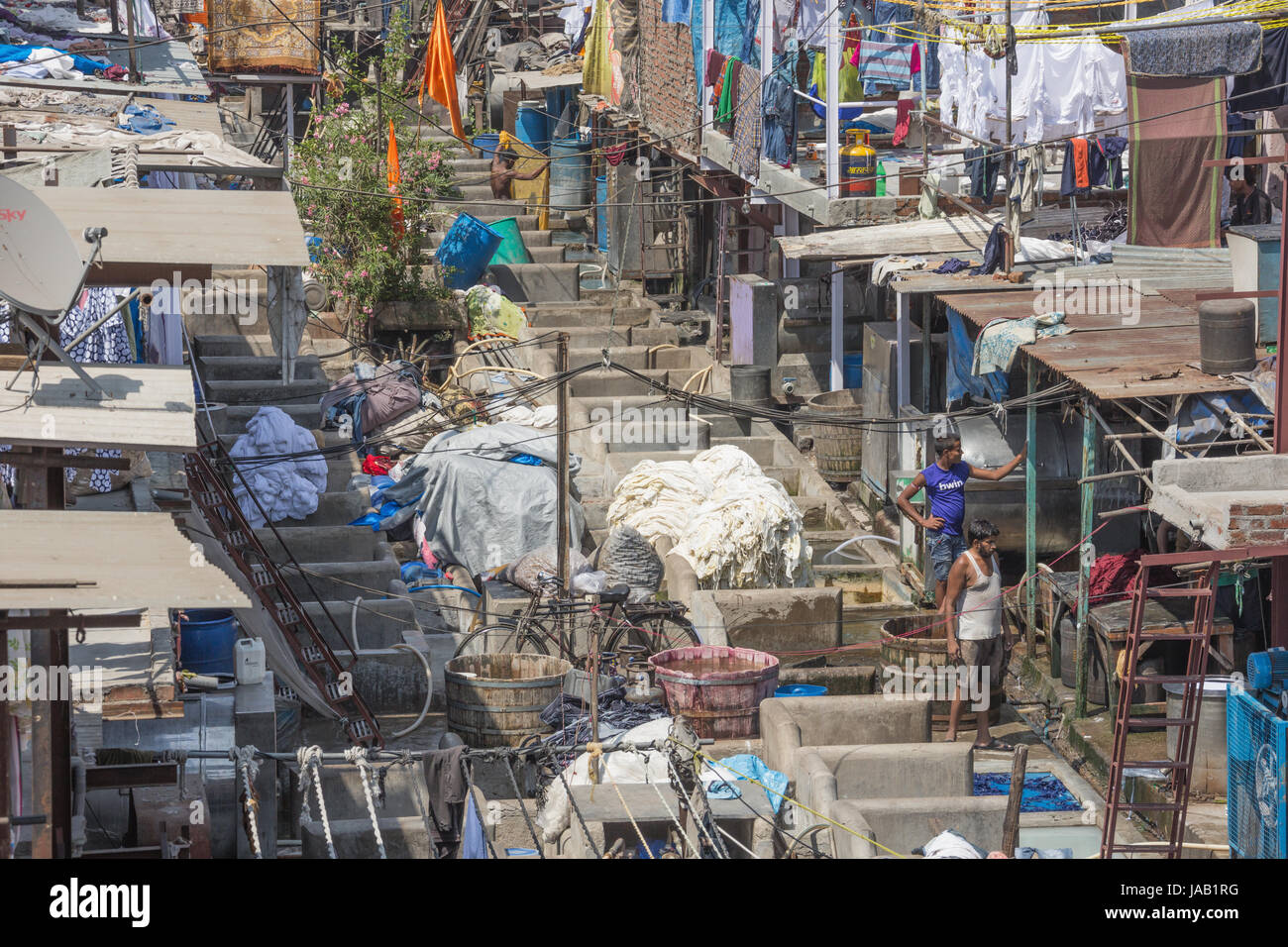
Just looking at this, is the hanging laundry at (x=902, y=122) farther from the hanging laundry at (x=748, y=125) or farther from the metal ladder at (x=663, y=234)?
the metal ladder at (x=663, y=234)

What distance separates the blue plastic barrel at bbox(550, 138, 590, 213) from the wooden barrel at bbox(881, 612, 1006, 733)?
20.9 metres

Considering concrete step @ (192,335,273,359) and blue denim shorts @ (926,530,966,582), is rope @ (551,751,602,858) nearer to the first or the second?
blue denim shorts @ (926,530,966,582)

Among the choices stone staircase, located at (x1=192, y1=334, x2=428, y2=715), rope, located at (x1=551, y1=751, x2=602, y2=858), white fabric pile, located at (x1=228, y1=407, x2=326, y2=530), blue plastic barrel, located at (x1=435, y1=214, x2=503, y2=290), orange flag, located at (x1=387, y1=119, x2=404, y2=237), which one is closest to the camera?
rope, located at (x1=551, y1=751, x2=602, y2=858)

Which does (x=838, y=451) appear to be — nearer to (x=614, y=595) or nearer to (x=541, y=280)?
(x=614, y=595)

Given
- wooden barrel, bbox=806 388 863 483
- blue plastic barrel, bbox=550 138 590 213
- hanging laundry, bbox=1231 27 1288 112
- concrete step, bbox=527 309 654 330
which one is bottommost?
wooden barrel, bbox=806 388 863 483

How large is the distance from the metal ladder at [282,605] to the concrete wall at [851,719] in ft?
12.1

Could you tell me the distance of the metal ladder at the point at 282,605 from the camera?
534 inches

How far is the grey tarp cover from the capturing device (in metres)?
19.1

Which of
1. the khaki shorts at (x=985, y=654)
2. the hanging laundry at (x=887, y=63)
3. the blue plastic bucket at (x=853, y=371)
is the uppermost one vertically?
the hanging laundry at (x=887, y=63)

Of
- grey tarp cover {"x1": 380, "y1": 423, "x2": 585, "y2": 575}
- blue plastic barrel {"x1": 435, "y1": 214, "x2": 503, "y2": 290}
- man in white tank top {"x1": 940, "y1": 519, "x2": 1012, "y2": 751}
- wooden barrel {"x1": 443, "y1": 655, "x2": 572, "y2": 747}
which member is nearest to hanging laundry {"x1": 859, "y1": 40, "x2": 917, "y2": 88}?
blue plastic barrel {"x1": 435, "y1": 214, "x2": 503, "y2": 290}

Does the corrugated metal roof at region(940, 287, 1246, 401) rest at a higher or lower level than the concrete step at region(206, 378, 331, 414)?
higher

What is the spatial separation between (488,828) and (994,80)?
1339 centimetres

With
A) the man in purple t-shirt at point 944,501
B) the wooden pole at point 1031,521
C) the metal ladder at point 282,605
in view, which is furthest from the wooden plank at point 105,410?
the wooden pole at point 1031,521
